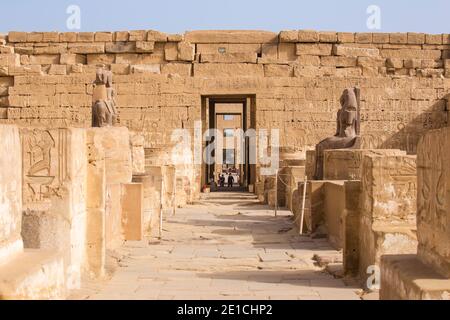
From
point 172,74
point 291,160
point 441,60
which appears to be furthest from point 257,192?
point 441,60

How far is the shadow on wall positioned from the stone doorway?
14.0ft

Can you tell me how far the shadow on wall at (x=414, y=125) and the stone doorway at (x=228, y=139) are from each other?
14.0 ft

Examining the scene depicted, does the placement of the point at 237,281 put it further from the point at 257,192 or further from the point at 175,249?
the point at 257,192

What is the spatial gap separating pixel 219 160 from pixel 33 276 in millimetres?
28820

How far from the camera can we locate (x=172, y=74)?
66.2 ft

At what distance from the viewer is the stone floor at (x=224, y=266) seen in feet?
20.3

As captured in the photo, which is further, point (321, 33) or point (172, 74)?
point (321, 33)

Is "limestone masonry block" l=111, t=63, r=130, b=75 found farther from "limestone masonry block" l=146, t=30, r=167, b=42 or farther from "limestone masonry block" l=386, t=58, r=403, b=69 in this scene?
"limestone masonry block" l=386, t=58, r=403, b=69

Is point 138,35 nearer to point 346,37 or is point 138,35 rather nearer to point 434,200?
point 346,37

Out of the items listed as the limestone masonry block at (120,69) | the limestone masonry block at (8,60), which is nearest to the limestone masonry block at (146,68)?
the limestone masonry block at (120,69)

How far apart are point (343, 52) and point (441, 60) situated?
11.4 ft

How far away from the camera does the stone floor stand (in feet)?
20.3

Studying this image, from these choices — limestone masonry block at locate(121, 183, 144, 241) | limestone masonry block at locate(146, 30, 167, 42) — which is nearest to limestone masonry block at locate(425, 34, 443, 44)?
limestone masonry block at locate(146, 30, 167, 42)

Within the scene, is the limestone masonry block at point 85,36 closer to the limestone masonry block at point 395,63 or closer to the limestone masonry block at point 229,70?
the limestone masonry block at point 229,70
